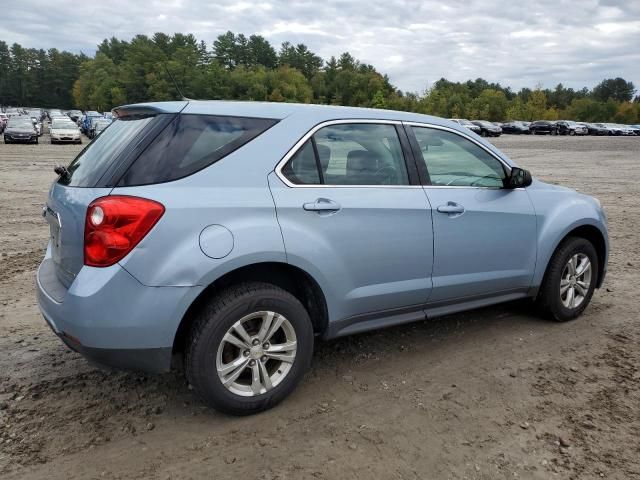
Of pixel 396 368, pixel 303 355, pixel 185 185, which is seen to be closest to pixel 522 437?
pixel 396 368

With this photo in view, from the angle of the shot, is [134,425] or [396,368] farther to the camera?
[396,368]

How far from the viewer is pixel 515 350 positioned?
417 centimetres

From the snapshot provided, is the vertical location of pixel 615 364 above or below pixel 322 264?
below

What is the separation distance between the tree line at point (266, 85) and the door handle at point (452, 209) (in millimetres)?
71552

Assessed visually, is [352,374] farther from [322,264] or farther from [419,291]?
[322,264]

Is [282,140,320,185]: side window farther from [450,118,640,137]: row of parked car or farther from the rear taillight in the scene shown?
[450,118,640,137]: row of parked car

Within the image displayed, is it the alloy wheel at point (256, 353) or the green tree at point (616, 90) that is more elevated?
the green tree at point (616, 90)

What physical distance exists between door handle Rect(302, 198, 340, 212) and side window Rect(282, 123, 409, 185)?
0.14 meters

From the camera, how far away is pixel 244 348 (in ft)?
10.1

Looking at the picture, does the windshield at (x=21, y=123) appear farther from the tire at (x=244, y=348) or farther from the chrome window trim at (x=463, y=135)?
the tire at (x=244, y=348)

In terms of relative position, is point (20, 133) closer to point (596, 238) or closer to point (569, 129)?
point (596, 238)

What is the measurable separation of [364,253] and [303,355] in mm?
719

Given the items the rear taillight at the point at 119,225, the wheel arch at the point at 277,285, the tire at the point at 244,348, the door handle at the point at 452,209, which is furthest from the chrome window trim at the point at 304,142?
the rear taillight at the point at 119,225

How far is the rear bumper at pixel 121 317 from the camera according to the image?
2.77 m
